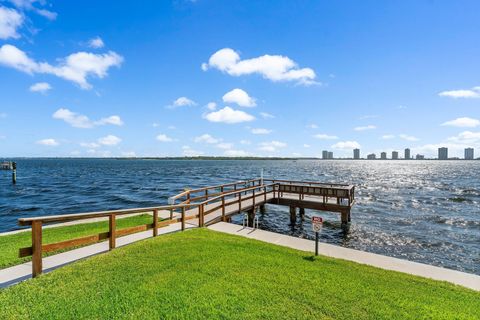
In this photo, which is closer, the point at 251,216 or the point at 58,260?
the point at 58,260

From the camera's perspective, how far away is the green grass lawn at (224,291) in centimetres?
436

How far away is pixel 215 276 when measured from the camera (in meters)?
5.59

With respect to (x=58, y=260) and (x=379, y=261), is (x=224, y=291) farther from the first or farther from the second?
(x=379, y=261)

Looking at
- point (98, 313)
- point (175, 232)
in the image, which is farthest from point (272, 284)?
point (175, 232)

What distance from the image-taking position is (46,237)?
9305 millimetres

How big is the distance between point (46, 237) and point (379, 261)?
1090 cm

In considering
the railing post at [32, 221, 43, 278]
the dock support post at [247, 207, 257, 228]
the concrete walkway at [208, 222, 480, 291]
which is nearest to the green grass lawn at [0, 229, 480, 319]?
the railing post at [32, 221, 43, 278]

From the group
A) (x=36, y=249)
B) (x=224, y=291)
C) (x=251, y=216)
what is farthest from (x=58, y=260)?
(x=251, y=216)

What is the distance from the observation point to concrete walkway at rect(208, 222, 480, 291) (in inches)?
256

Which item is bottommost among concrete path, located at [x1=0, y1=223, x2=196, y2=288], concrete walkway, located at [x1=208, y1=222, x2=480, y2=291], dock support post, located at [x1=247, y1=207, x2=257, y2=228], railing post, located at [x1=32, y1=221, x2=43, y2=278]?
dock support post, located at [x1=247, y1=207, x2=257, y2=228]

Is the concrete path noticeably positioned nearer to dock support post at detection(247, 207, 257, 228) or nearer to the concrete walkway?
the concrete walkway

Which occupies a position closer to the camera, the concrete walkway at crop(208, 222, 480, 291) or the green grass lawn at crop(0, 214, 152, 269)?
the concrete walkway at crop(208, 222, 480, 291)

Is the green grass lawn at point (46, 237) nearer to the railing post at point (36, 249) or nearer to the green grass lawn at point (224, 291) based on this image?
the railing post at point (36, 249)

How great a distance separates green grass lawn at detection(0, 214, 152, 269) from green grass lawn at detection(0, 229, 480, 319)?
2555 mm
